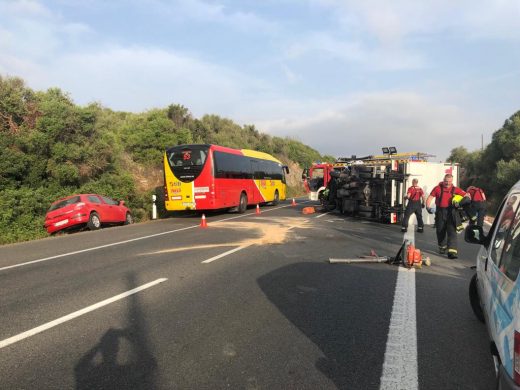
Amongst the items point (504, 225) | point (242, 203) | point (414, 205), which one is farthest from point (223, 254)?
point (242, 203)

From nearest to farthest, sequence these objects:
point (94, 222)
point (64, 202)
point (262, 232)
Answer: point (262, 232)
point (64, 202)
point (94, 222)

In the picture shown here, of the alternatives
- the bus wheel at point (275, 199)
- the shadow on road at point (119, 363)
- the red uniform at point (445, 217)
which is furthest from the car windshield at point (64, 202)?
the bus wheel at point (275, 199)

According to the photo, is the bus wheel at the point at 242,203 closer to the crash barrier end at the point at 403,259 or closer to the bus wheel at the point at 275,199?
the bus wheel at the point at 275,199

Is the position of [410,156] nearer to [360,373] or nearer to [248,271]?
[248,271]

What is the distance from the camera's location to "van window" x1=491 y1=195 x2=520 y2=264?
3477 mm

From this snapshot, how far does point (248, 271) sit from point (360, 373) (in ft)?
13.3

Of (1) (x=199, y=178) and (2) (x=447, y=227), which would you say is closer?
(2) (x=447, y=227)

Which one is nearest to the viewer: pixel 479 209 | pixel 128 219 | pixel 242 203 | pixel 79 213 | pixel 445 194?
pixel 445 194

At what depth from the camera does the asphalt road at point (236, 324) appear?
3557 mm

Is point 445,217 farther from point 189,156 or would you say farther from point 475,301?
point 189,156

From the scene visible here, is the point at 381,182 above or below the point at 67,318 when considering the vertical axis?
above

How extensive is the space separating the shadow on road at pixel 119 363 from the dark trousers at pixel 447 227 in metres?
6.91

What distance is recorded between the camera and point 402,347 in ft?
13.5

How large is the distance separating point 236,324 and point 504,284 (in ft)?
9.27
